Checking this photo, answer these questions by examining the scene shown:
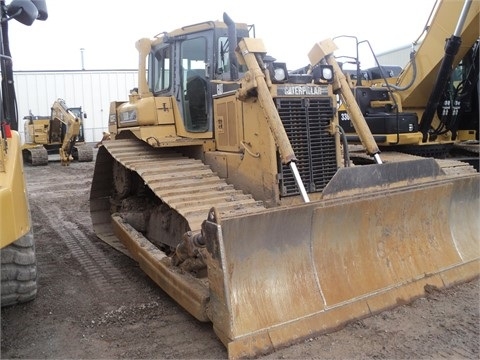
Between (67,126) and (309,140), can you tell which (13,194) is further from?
(67,126)

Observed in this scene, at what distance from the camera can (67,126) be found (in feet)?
57.1

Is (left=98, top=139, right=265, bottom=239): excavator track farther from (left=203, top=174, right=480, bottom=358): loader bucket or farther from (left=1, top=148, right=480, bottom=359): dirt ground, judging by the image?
(left=1, top=148, right=480, bottom=359): dirt ground

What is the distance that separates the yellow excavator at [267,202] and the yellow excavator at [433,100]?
2.80 meters

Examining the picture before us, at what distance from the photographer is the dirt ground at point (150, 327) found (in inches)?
122

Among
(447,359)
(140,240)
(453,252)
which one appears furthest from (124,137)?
(447,359)

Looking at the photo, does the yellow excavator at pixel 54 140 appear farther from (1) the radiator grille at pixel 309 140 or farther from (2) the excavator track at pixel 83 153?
(1) the radiator grille at pixel 309 140

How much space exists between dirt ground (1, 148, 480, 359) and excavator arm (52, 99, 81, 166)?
42.9ft

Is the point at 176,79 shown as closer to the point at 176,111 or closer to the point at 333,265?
the point at 176,111

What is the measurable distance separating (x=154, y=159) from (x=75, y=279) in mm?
1495

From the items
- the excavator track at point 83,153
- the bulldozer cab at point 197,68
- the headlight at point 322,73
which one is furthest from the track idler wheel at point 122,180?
the excavator track at point 83,153

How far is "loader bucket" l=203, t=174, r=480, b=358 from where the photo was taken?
10.3ft

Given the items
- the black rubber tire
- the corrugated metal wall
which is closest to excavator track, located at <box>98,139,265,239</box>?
the black rubber tire

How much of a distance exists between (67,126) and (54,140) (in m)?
2.83

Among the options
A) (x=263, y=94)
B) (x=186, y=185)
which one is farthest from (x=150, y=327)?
(x=263, y=94)
